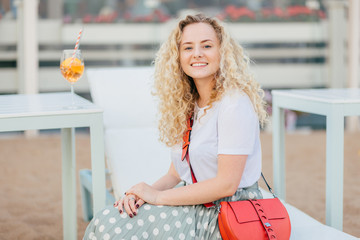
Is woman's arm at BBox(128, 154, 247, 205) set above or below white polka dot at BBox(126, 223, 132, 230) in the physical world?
above

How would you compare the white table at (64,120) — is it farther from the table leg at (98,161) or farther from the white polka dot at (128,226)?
the white polka dot at (128,226)

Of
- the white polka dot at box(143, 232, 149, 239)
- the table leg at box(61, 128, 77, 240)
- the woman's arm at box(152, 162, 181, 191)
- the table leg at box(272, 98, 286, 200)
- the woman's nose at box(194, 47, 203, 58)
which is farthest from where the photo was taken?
the table leg at box(272, 98, 286, 200)

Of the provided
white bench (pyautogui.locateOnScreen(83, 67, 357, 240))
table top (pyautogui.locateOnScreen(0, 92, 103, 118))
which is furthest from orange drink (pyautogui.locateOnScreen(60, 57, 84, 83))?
white bench (pyautogui.locateOnScreen(83, 67, 357, 240))

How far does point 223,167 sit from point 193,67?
0.38 meters

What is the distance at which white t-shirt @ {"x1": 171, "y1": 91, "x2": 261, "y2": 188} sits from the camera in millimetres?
1560

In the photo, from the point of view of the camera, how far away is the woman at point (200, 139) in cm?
157

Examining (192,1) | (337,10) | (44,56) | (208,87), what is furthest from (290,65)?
(208,87)

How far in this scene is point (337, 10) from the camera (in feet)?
21.2

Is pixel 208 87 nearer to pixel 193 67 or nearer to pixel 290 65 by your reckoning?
pixel 193 67

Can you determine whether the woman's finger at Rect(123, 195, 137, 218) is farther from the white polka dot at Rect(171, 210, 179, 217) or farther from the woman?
the white polka dot at Rect(171, 210, 179, 217)

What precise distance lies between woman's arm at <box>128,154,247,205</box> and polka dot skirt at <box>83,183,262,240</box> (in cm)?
3

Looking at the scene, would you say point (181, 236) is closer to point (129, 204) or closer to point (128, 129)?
point (129, 204)

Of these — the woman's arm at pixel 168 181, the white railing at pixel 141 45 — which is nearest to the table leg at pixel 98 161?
the woman's arm at pixel 168 181

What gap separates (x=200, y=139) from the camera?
5.48 feet
